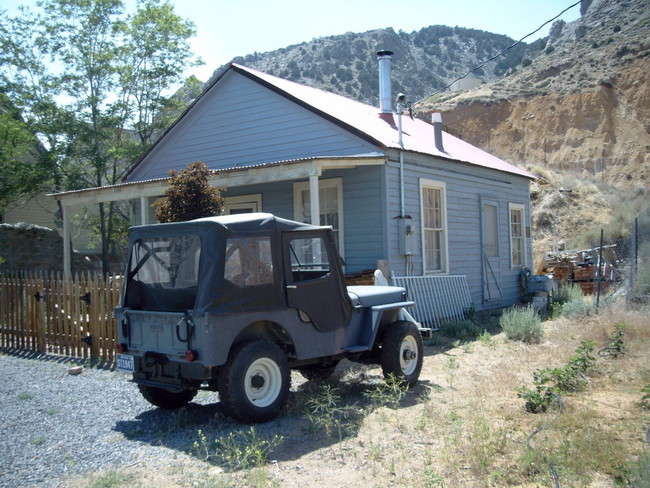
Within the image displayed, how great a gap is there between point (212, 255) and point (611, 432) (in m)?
3.79

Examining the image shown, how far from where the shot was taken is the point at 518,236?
16.8 meters

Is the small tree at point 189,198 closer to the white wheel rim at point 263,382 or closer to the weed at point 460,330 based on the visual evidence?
the white wheel rim at point 263,382

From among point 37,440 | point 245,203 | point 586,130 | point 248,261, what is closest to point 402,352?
Answer: point 248,261

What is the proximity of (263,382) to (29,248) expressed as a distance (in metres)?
15.4

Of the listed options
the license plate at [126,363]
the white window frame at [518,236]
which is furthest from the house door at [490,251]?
the license plate at [126,363]

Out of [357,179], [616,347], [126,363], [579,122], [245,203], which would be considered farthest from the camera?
[579,122]

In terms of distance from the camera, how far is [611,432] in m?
5.12

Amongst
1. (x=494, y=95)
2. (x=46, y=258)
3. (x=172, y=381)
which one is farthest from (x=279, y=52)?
(x=172, y=381)

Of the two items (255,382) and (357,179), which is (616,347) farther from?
(357,179)

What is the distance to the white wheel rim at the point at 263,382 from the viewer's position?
5.83 metres

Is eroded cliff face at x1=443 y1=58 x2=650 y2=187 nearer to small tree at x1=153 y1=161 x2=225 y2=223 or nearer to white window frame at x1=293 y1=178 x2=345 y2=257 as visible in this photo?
white window frame at x1=293 y1=178 x2=345 y2=257

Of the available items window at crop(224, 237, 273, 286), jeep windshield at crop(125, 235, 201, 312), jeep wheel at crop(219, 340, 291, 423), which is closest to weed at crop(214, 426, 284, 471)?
jeep wheel at crop(219, 340, 291, 423)

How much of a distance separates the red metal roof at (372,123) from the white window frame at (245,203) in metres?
2.35

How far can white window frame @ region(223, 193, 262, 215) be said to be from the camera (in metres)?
13.6
